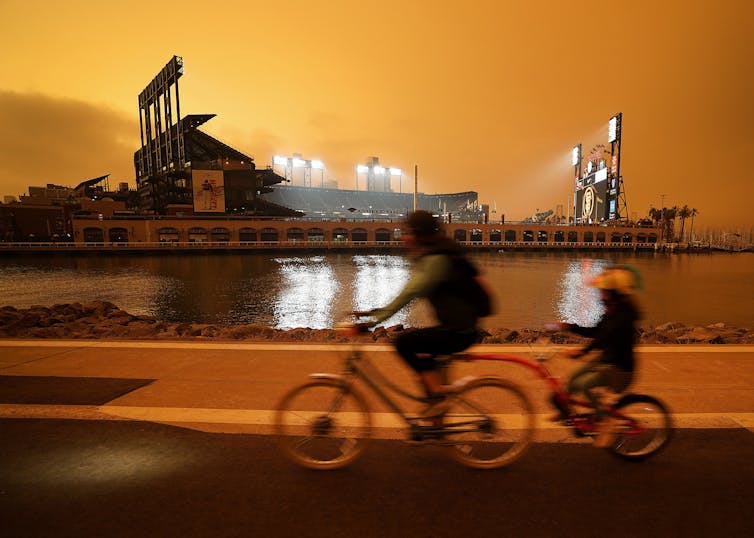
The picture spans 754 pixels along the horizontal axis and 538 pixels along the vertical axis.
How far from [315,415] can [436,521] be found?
4.20ft

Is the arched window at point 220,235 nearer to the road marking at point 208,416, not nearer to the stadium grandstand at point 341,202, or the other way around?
the stadium grandstand at point 341,202

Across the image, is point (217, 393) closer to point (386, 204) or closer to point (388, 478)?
point (388, 478)

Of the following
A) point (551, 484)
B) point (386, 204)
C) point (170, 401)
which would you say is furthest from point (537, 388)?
point (386, 204)

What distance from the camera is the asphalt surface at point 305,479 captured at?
9.04 feet

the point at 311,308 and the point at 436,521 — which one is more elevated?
the point at 436,521

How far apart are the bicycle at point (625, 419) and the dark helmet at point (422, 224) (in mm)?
1379

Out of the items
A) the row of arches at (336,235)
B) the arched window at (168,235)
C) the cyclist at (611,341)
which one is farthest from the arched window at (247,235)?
the cyclist at (611,341)

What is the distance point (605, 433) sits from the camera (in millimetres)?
3475

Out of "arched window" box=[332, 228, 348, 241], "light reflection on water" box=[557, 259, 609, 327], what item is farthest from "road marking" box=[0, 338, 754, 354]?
"arched window" box=[332, 228, 348, 241]

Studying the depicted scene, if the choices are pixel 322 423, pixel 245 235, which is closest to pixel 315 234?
pixel 245 235

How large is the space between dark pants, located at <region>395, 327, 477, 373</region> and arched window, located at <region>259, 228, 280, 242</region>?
81306 millimetres

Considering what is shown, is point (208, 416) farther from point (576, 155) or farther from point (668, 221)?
point (668, 221)

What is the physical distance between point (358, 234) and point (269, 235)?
1963 centimetres

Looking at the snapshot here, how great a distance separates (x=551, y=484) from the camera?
317 cm
